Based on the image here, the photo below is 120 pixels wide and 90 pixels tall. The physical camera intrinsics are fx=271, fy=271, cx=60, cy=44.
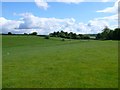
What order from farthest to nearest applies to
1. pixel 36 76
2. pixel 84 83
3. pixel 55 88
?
pixel 36 76 → pixel 84 83 → pixel 55 88

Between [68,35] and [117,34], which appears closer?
[117,34]

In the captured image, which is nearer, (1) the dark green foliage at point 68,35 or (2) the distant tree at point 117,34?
(2) the distant tree at point 117,34

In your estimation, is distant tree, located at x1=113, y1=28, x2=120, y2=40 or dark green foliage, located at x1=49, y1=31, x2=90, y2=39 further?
dark green foliage, located at x1=49, y1=31, x2=90, y2=39

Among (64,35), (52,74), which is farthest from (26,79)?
(64,35)

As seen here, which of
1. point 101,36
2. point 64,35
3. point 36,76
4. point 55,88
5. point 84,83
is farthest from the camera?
point 101,36

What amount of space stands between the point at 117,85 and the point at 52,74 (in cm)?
563

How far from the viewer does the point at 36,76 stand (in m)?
18.4

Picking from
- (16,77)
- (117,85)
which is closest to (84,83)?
(117,85)

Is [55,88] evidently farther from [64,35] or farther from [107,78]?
[64,35]

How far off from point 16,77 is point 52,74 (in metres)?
2.64

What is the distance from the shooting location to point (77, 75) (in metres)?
18.8

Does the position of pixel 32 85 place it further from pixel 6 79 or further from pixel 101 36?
pixel 101 36

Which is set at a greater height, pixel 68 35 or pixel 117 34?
pixel 117 34

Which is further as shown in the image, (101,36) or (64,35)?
(101,36)
